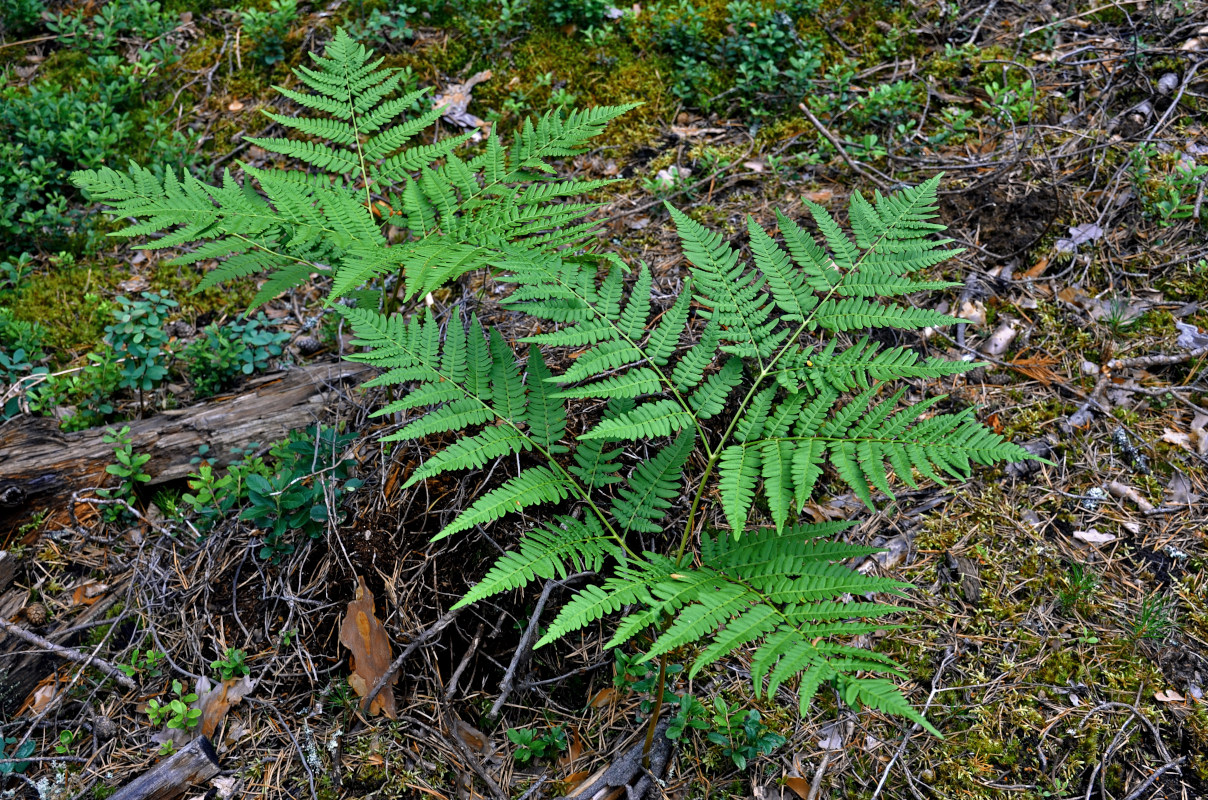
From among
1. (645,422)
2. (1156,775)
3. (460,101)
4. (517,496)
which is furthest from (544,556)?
(460,101)

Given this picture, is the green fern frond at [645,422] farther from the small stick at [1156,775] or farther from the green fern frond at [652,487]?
the small stick at [1156,775]

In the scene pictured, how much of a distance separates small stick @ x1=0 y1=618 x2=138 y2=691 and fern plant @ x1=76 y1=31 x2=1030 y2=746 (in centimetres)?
157

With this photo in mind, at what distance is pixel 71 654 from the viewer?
10.2 feet

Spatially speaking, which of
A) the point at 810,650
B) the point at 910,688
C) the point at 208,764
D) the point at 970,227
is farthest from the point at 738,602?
the point at 970,227

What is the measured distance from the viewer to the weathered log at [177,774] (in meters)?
2.63

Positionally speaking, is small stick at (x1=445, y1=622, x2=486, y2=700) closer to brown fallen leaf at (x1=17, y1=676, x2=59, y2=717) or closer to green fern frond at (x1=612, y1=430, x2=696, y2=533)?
green fern frond at (x1=612, y1=430, x2=696, y2=533)

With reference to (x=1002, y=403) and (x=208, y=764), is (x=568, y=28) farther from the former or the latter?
(x=208, y=764)

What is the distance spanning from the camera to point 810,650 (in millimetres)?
1896

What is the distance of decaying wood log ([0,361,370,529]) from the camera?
11.7 ft

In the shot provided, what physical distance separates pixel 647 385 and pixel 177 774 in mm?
2213

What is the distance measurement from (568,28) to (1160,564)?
187 inches

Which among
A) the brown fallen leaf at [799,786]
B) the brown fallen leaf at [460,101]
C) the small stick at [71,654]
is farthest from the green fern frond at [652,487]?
the brown fallen leaf at [460,101]

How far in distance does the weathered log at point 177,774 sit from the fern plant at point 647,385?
1.29 meters

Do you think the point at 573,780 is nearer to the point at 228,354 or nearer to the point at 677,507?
the point at 677,507
